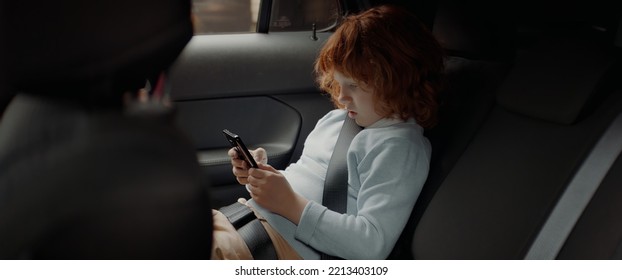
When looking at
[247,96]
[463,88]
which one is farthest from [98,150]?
[247,96]

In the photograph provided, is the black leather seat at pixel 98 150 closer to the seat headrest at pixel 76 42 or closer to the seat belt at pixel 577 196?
the seat headrest at pixel 76 42

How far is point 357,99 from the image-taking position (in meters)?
1.35

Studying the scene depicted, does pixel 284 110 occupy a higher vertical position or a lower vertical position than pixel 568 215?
lower

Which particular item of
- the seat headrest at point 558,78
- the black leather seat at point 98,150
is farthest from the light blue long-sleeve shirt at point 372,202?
the black leather seat at point 98,150

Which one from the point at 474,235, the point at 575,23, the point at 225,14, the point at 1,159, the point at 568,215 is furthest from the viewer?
the point at 225,14

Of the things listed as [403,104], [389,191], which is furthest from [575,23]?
[389,191]

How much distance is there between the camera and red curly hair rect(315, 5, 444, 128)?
4.27 feet

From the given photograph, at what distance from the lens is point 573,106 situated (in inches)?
46.0

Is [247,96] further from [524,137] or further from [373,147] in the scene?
[524,137]

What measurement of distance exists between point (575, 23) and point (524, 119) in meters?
0.23

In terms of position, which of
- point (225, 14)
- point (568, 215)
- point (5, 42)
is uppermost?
point (5, 42)

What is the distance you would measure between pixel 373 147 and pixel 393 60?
0.16 meters

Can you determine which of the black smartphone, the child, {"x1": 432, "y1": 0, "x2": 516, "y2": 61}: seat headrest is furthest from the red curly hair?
the black smartphone

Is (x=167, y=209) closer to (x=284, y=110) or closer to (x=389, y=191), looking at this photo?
(x=389, y=191)
